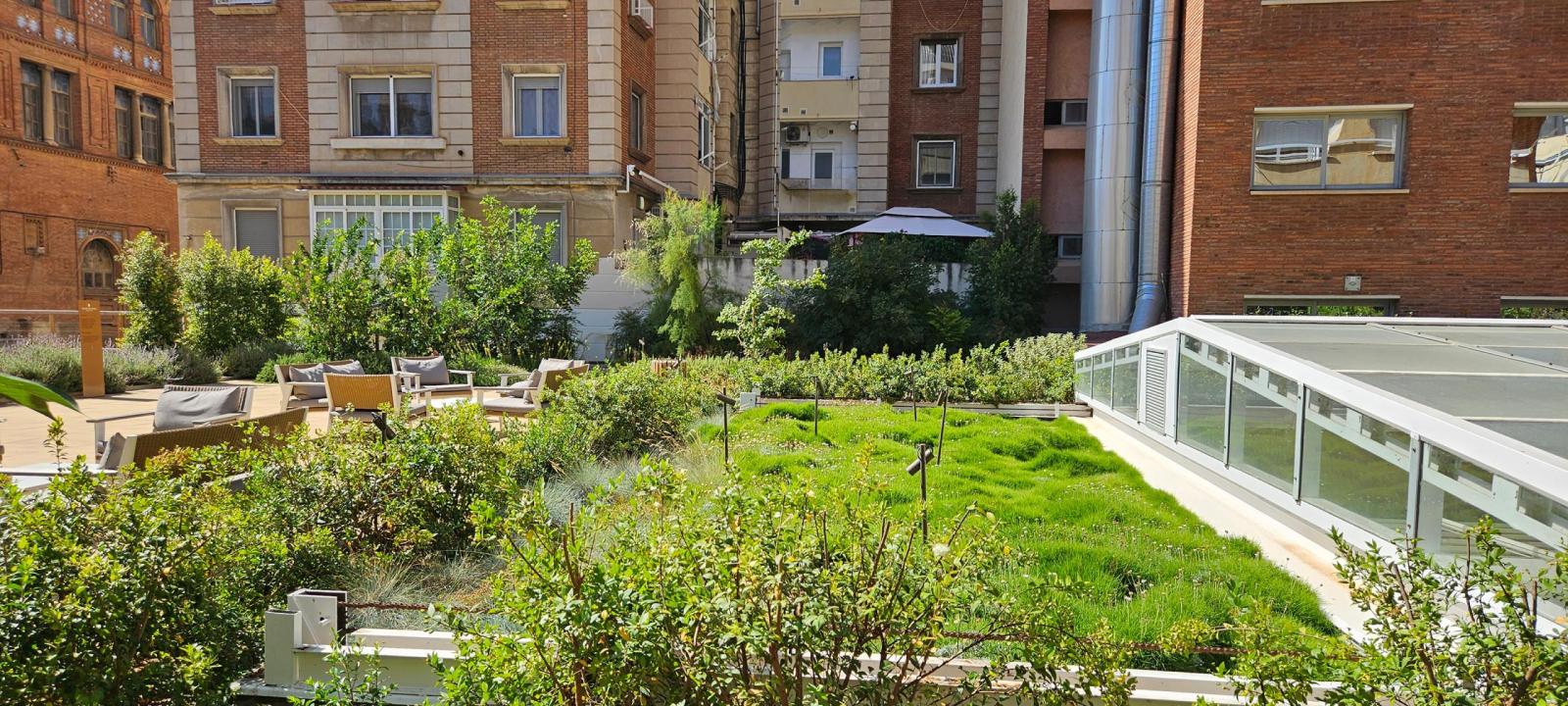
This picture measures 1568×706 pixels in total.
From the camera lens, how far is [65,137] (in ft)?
102

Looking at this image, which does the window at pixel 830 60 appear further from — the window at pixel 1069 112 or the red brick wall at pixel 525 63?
the red brick wall at pixel 525 63

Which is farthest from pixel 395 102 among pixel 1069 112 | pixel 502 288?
pixel 1069 112

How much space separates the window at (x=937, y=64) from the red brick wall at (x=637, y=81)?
7.53 metres

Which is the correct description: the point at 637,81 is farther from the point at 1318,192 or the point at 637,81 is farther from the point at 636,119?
the point at 1318,192

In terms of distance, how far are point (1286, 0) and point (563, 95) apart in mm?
14908

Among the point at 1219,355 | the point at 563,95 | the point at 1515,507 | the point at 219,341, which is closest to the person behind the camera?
the point at 1515,507

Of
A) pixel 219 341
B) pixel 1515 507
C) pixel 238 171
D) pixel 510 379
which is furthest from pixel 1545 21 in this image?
pixel 238 171

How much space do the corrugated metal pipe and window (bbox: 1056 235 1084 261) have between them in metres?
2.56

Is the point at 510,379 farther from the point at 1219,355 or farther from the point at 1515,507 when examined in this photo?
the point at 1515,507

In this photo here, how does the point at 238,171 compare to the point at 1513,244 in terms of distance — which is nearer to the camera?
the point at 1513,244

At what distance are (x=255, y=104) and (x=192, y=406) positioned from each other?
16.3 m

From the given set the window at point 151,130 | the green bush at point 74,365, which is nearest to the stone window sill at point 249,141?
the green bush at point 74,365

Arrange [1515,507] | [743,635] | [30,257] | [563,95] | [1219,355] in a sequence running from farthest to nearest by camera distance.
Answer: [30,257] → [563,95] → [1219,355] → [1515,507] → [743,635]

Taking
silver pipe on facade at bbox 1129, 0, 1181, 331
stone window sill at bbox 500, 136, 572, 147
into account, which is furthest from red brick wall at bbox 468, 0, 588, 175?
silver pipe on facade at bbox 1129, 0, 1181, 331
